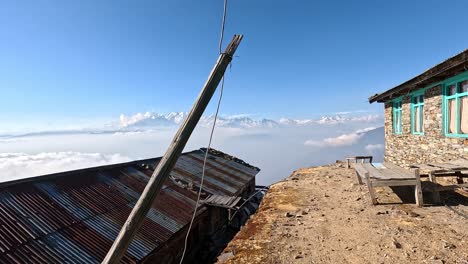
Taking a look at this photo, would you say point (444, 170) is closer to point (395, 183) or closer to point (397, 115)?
point (395, 183)

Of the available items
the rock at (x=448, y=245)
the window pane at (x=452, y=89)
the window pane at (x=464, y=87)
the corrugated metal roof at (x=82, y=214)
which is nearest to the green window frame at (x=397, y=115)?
the window pane at (x=452, y=89)

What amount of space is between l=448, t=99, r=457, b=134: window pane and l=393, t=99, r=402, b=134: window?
16.6 ft

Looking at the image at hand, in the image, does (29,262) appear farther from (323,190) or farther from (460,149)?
(460,149)

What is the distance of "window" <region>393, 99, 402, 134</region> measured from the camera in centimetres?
1443

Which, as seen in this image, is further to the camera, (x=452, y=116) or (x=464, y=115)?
(x=452, y=116)

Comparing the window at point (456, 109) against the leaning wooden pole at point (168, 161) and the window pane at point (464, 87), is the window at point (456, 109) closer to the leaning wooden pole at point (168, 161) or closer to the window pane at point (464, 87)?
the window pane at point (464, 87)

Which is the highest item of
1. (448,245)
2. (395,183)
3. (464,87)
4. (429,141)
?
(464,87)

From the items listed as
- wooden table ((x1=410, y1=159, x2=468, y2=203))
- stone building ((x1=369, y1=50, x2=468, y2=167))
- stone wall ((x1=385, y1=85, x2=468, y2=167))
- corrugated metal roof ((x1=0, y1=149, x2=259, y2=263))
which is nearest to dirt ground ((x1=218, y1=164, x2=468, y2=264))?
wooden table ((x1=410, y1=159, x2=468, y2=203))

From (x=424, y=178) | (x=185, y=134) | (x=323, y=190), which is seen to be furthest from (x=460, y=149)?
(x=185, y=134)

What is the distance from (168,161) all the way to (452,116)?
9.96 meters

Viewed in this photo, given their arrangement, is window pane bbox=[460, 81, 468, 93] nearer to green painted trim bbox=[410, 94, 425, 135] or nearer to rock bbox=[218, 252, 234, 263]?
green painted trim bbox=[410, 94, 425, 135]

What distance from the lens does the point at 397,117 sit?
14.8m

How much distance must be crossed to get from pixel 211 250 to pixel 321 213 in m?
8.67

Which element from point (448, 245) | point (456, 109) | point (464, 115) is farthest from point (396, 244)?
point (456, 109)
